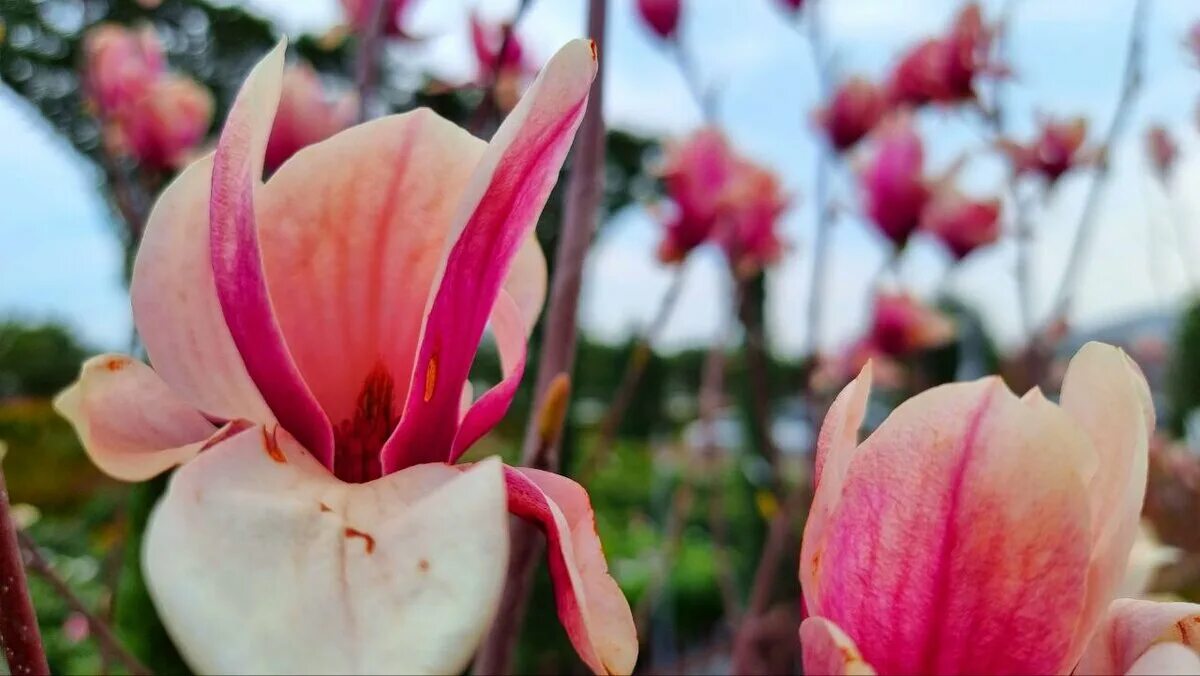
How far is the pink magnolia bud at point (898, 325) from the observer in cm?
146

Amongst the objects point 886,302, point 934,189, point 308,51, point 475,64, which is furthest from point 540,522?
point 308,51

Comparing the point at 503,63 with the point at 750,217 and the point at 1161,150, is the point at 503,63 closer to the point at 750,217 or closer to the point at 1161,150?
the point at 750,217

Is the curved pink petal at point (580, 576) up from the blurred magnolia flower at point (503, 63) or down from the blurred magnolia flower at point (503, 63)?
down

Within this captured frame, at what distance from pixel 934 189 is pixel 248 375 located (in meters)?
1.14

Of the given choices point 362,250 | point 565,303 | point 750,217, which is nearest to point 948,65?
point 750,217

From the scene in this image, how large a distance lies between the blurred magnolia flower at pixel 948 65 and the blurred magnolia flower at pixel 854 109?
0.17 feet

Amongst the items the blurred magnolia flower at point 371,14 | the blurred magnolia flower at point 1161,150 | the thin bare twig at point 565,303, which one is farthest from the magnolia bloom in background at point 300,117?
the blurred magnolia flower at point 1161,150

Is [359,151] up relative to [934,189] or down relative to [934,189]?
up

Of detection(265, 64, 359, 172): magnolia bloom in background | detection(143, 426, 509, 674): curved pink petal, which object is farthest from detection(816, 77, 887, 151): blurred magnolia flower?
detection(143, 426, 509, 674): curved pink petal

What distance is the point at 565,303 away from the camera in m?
0.37

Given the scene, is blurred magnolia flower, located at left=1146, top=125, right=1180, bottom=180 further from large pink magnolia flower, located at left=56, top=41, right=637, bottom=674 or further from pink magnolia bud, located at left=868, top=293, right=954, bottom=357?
large pink magnolia flower, located at left=56, top=41, right=637, bottom=674

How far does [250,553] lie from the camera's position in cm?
17

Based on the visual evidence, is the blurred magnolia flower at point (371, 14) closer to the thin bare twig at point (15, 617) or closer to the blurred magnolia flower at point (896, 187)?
the thin bare twig at point (15, 617)

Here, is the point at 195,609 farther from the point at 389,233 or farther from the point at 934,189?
the point at 934,189
